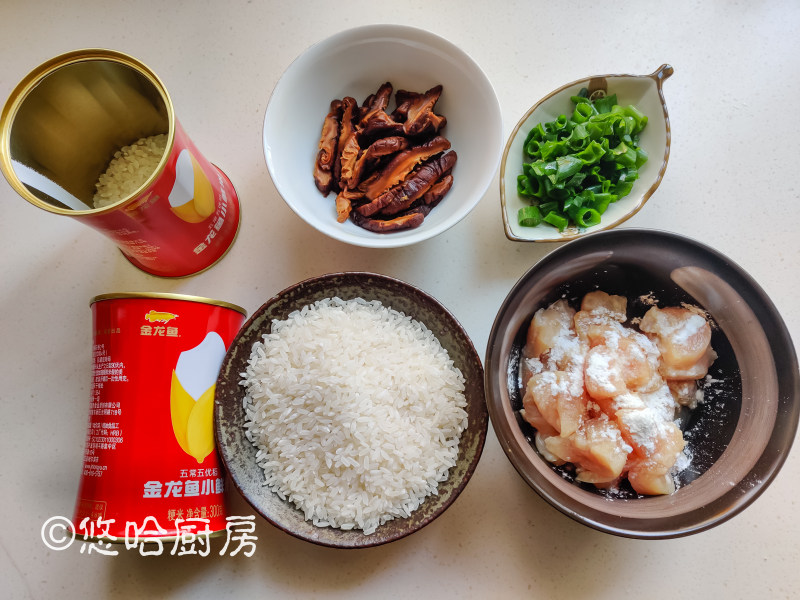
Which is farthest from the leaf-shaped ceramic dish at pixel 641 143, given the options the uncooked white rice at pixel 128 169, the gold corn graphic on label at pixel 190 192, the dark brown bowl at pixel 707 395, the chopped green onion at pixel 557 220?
the uncooked white rice at pixel 128 169

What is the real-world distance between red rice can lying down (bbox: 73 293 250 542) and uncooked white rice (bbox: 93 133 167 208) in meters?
0.22

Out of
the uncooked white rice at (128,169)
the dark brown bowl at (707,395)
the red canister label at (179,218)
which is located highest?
the uncooked white rice at (128,169)

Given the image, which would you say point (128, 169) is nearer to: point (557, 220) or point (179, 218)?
point (179, 218)

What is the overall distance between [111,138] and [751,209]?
4.15 ft

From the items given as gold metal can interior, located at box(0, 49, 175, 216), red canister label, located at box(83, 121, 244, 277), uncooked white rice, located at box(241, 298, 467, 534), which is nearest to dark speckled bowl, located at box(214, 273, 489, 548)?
uncooked white rice, located at box(241, 298, 467, 534)

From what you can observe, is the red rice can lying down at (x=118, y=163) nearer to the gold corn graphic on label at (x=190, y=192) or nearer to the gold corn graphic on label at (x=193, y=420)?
the gold corn graphic on label at (x=190, y=192)

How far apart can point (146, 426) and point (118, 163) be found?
0.50 metres

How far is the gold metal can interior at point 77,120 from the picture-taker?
88cm

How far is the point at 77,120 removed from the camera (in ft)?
3.25

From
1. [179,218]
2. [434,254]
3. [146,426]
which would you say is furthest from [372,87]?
[146,426]

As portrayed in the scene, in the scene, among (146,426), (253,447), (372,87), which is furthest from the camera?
(372,87)

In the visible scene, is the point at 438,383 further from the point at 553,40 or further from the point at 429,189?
the point at 553,40

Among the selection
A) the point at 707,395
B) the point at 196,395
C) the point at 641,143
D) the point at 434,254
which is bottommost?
the point at 707,395

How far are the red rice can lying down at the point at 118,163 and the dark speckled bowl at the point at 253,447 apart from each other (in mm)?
204
